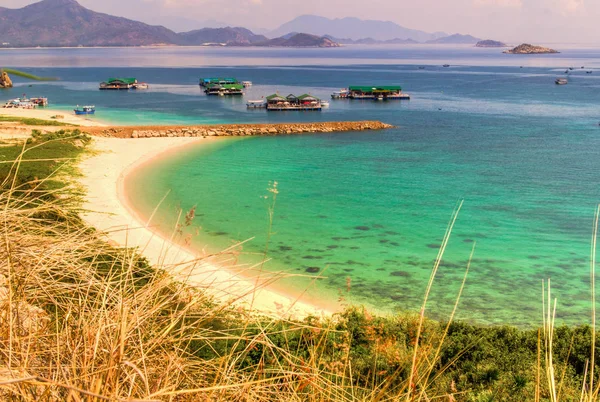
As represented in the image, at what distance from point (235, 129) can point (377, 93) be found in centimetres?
3064

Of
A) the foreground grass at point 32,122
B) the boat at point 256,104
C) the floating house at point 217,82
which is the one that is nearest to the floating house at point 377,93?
the boat at point 256,104

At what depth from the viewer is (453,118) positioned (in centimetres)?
Answer: 5028

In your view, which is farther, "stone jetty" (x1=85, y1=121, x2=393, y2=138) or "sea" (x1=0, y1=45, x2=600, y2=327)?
"stone jetty" (x1=85, y1=121, x2=393, y2=138)

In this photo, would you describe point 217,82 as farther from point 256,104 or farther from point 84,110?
point 84,110

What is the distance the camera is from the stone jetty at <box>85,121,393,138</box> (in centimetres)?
3853

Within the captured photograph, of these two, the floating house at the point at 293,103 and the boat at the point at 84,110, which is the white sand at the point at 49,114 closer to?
the boat at the point at 84,110

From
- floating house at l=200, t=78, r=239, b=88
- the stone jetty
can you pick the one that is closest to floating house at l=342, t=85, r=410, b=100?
floating house at l=200, t=78, r=239, b=88

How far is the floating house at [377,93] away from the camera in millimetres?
66250

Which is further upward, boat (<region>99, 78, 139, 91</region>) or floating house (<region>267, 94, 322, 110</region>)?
boat (<region>99, 78, 139, 91</region>)

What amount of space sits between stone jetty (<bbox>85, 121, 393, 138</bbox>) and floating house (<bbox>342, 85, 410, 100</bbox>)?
22009 millimetres

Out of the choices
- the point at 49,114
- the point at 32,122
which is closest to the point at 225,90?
the point at 49,114

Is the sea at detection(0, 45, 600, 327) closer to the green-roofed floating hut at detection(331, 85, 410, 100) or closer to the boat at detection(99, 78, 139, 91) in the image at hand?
the green-roofed floating hut at detection(331, 85, 410, 100)

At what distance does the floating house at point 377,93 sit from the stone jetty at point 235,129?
22.0 m

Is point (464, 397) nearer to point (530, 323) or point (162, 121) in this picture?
point (530, 323)
